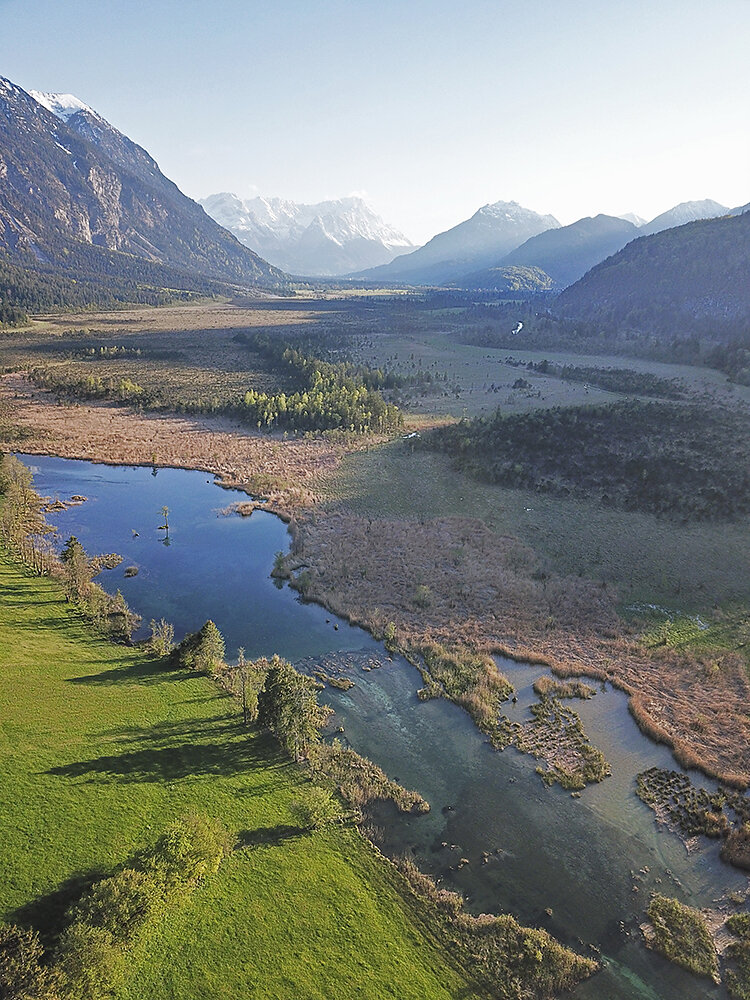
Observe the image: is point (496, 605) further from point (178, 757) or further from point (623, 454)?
point (623, 454)

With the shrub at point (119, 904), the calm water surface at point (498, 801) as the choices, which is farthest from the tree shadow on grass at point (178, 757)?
the shrub at point (119, 904)

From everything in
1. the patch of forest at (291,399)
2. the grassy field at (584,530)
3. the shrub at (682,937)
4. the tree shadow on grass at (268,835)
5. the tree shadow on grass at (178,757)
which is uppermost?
the patch of forest at (291,399)

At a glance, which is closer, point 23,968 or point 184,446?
point 23,968

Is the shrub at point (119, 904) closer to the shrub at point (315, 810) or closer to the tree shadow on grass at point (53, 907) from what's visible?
the tree shadow on grass at point (53, 907)

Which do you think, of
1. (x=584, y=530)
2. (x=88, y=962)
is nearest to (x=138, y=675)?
(x=88, y=962)

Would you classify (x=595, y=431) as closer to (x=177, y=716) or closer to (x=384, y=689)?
(x=384, y=689)

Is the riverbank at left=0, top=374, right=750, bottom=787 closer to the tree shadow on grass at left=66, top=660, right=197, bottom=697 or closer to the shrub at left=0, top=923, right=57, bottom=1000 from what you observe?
the tree shadow on grass at left=66, top=660, right=197, bottom=697
